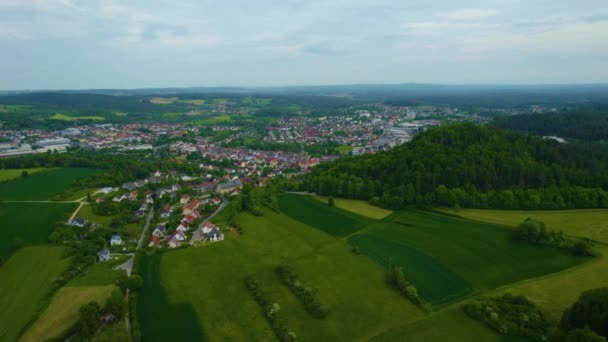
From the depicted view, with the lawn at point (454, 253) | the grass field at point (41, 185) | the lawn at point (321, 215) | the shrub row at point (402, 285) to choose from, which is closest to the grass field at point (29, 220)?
the grass field at point (41, 185)

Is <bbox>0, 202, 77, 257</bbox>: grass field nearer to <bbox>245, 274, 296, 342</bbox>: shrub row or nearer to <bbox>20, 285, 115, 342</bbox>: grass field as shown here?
<bbox>20, 285, 115, 342</bbox>: grass field

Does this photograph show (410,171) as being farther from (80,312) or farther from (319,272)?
(80,312)

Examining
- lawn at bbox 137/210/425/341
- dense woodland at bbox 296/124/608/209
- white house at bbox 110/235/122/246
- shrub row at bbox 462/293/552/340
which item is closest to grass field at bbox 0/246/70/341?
white house at bbox 110/235/122/246

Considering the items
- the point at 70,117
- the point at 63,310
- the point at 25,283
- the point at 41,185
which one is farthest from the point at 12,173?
the point at 70,117

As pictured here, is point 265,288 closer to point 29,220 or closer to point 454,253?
point 454,253

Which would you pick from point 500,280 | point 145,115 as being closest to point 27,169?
point 500,280
